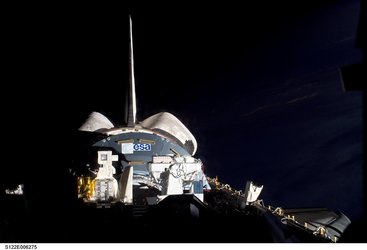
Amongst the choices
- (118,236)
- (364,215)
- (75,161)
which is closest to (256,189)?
(118,236)

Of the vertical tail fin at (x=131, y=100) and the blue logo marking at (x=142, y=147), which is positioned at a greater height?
the vertical tail fin at (x=131, y=100)

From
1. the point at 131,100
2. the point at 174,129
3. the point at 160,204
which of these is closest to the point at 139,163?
the point at 131,100

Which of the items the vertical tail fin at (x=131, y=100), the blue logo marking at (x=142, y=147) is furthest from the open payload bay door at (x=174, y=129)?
the blue logo marking at (x=142, y=147)

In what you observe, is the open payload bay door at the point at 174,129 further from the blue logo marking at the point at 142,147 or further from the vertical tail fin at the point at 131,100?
the blue logo marking at the point at 142,147

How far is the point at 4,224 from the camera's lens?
6.32 meters

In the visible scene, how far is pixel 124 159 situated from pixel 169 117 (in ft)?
19.2

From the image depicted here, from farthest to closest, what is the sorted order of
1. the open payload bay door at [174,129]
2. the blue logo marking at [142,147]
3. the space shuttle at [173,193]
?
the open payload bay door at [174,129] < the blue logo marking at [142,147] < the space shuttle at [173,193]

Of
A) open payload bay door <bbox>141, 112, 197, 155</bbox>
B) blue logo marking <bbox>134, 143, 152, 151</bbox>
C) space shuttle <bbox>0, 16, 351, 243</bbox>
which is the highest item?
open payload bay door <bbox>141, 112, 197, 155</bbox>

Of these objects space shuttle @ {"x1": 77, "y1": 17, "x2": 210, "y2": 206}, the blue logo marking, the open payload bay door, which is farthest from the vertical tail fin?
the blue logo marking

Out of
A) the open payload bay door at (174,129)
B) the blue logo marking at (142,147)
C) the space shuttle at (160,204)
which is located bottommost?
the space shuttle at (160,204)

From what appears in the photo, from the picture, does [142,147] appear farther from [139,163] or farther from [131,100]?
[131,100]

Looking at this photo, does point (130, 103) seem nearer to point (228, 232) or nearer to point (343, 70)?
point (228, 232)

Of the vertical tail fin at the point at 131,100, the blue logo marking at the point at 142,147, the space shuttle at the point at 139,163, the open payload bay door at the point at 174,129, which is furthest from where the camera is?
the open payload bay door at the point at 174,129

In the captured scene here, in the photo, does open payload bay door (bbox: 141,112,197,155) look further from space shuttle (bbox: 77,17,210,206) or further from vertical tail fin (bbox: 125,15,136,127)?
vertical tail fin (bbox: 125,15,136,127)
